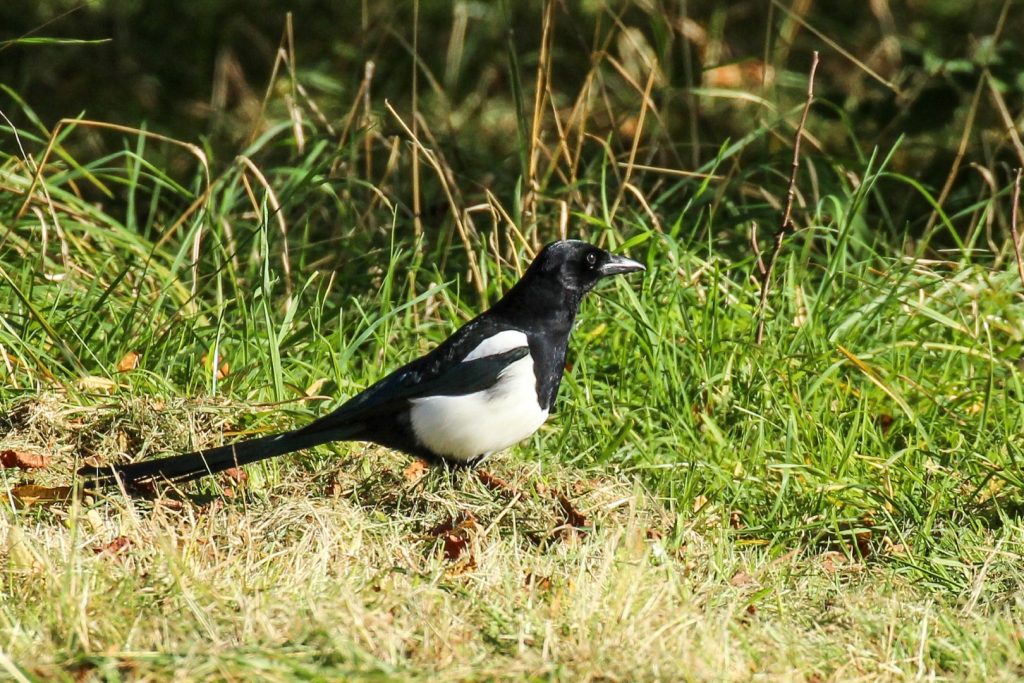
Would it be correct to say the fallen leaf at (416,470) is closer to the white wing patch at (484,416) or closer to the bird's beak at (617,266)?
the white wing patch at (484,416)

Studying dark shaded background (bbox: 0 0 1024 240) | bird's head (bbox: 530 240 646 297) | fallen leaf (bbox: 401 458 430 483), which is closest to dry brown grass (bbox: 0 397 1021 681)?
fallen leaf (bbox: 401 458 430 483)

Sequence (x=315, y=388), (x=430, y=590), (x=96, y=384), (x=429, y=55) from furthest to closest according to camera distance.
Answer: (x=429, y=55) → (x=315, y=388) → (x=96, y=384) → (x=430, y=590)

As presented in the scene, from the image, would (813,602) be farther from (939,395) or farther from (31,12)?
(31,12)

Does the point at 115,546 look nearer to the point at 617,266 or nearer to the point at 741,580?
the point at 741,580

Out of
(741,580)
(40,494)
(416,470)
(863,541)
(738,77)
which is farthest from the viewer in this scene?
(738,77)

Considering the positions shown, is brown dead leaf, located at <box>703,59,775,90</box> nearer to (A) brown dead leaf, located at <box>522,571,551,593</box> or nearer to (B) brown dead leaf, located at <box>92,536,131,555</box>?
(A) brown dead leaf, located at <box>522,571,551,593</box>

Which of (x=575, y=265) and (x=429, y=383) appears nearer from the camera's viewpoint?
(x=429, y=383)

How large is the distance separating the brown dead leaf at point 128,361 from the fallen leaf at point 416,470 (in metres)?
0.88

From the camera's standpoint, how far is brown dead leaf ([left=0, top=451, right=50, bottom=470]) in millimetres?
3379

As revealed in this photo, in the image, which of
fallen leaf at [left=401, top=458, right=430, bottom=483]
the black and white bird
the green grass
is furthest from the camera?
fallen leaf at [left=401, top=458, right=430, bottom=483]

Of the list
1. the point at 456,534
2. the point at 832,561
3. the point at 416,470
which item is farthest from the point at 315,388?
the point at 832,561

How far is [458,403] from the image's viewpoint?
3.43 metres

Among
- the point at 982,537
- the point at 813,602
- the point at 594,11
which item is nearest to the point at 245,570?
the point at 813,602

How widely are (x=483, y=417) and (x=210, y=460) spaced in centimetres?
67
